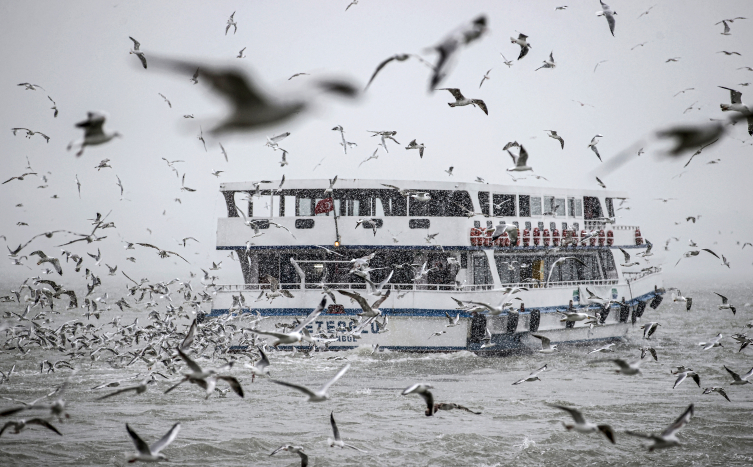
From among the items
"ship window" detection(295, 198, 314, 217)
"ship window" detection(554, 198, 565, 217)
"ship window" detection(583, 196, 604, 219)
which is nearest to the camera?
"ship window" detection(295, 198, 314, 217)

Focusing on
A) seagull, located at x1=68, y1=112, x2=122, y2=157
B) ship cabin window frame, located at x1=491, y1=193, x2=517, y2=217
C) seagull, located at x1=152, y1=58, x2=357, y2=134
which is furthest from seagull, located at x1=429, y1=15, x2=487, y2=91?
ship cabin window frame, located at x1=491, y1=193, x2=517, y2=217

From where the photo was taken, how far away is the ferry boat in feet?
64.2

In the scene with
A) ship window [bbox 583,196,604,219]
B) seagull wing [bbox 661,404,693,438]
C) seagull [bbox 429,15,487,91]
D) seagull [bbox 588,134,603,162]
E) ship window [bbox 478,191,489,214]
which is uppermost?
ship window [bbox 583,196,604,219]

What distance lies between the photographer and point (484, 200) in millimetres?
23438

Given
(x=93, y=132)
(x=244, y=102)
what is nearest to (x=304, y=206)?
(x=93, y=132)

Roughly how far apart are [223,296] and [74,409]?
7.19 m

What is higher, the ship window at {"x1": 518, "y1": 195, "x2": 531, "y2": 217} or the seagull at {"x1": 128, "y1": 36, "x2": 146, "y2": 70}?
the seagull at {"x1": 128, "y1": 36, "x2": 146, "y2": 70}

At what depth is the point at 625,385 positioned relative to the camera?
17.0 m

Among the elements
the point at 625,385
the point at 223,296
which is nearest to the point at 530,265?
the point at 625,385

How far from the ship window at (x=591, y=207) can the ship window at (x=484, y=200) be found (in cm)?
801

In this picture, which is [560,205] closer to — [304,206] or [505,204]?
[505,204]

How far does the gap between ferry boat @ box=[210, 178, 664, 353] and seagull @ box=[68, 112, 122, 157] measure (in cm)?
1411

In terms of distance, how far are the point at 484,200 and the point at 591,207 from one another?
8.67 metres

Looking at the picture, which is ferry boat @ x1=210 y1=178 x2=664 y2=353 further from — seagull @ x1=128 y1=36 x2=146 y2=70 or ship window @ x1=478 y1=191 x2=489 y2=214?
seagull @ x1=128 y1=36 x2=146 y2=70
